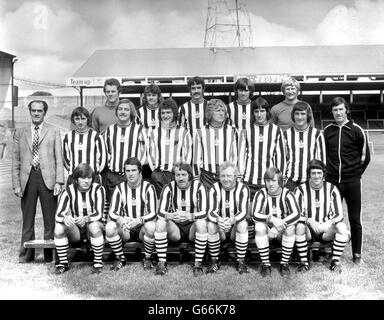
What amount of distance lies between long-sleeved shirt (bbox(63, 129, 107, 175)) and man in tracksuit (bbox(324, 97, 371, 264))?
6.21 ft

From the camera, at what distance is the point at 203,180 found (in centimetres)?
396

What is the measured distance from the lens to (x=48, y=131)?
150 inches

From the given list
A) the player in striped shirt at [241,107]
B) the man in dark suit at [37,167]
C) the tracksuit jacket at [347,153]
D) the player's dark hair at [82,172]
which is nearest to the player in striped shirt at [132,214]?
the player's dark hair at [82,172]

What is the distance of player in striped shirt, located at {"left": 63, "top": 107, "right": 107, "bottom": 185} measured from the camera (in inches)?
148

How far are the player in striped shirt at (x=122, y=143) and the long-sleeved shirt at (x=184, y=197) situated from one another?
44 centimetres

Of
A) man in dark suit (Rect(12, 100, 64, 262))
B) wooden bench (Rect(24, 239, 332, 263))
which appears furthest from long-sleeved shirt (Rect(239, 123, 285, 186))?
man in dark suit (Rect(12, 100, 64, 262))

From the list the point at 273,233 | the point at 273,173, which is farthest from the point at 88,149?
the point at 273,233

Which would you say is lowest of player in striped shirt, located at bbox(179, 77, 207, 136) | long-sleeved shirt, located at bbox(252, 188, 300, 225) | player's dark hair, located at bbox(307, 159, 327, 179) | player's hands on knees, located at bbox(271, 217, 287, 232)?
player's hands on knees, located at bbox(271, 217, 287, 232)

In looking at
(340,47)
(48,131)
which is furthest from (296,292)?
(340,47)

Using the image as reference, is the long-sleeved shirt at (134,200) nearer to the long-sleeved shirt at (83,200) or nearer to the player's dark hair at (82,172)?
the long-sleeved shirt at (83,200)

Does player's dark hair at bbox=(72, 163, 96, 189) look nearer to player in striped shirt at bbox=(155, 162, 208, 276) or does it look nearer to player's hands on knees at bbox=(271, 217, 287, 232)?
player in striped shirt at bbox=(155, 162, 208, 276)
